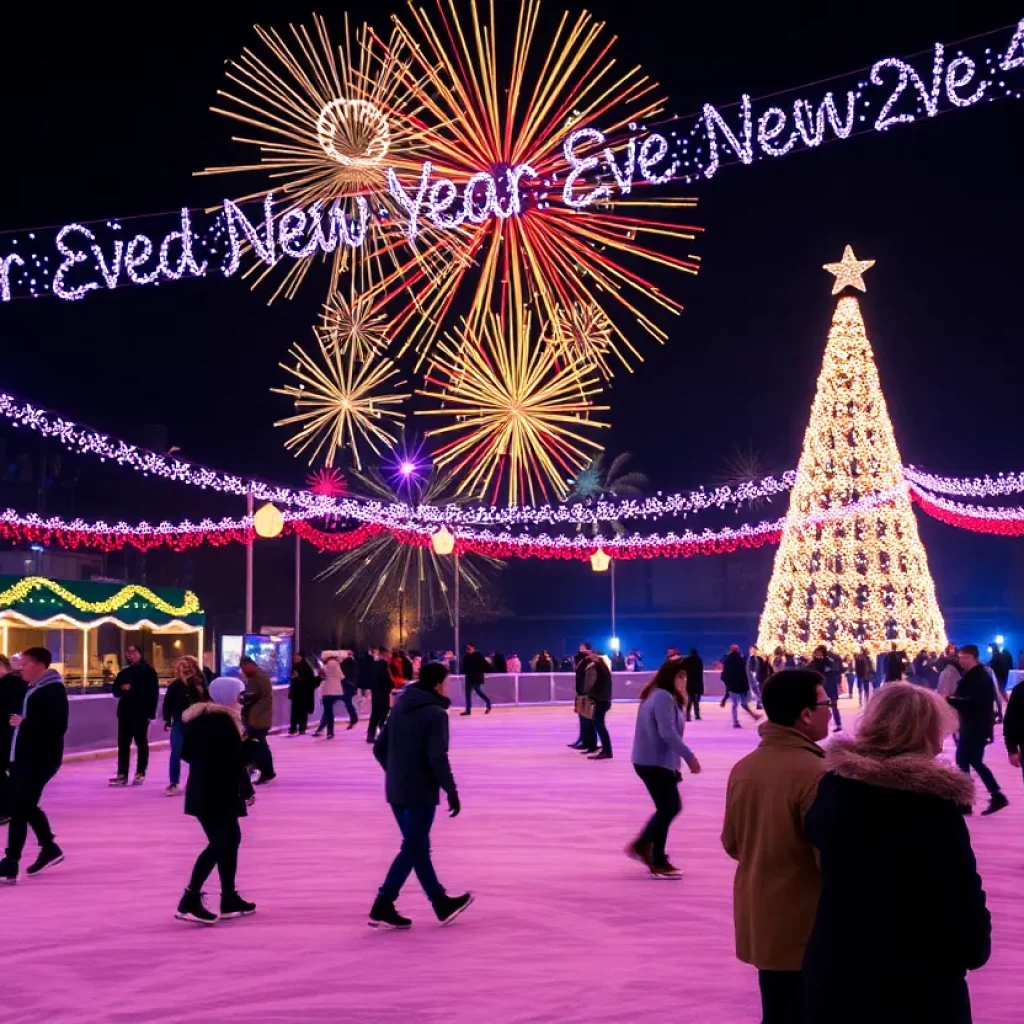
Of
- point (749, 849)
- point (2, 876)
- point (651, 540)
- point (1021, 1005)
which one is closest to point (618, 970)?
point (1021, 1005)

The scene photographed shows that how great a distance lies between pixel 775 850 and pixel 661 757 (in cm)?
653

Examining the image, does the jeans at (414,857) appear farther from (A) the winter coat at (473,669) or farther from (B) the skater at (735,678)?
(A) the winter coat at (473,669)

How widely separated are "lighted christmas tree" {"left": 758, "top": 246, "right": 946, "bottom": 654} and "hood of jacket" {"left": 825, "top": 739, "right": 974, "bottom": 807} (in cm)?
3295

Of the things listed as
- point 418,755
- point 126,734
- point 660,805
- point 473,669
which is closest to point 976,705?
point 660,805

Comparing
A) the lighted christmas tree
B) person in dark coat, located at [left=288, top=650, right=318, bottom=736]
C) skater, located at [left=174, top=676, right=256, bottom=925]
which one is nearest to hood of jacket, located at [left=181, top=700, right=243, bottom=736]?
skater, located at [left=174, top=676, right=256, bottom=925]

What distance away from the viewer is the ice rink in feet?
24.0

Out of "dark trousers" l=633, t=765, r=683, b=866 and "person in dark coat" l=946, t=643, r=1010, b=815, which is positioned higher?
"person in dark coat" l=946, t=643, r=1010, b=815

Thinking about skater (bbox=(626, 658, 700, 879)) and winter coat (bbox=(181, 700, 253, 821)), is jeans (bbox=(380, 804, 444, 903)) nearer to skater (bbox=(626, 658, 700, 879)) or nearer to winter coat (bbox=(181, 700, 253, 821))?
winter coat (bbox=(181, 700, 253, 821))

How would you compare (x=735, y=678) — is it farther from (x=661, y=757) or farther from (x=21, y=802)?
(x=21, y=802)

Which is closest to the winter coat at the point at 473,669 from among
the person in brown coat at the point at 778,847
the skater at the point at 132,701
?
the skater at the point at 132,701

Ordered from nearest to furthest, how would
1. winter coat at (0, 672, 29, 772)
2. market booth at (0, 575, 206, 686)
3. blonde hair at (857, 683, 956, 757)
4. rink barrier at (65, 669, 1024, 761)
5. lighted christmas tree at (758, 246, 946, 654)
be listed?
blonde hair at (857, 683, 956, 757), winter coat at (0, 672, 29, 772), rink barrier at (65, 669, 1024, 761), lighted christmas tree at (758, 246, 946, 654), market booth at (0, 575, 206, 686)

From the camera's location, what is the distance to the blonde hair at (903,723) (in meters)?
4.15

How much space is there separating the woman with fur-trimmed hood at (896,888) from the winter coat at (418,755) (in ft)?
17.5

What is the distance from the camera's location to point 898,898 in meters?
3.94
